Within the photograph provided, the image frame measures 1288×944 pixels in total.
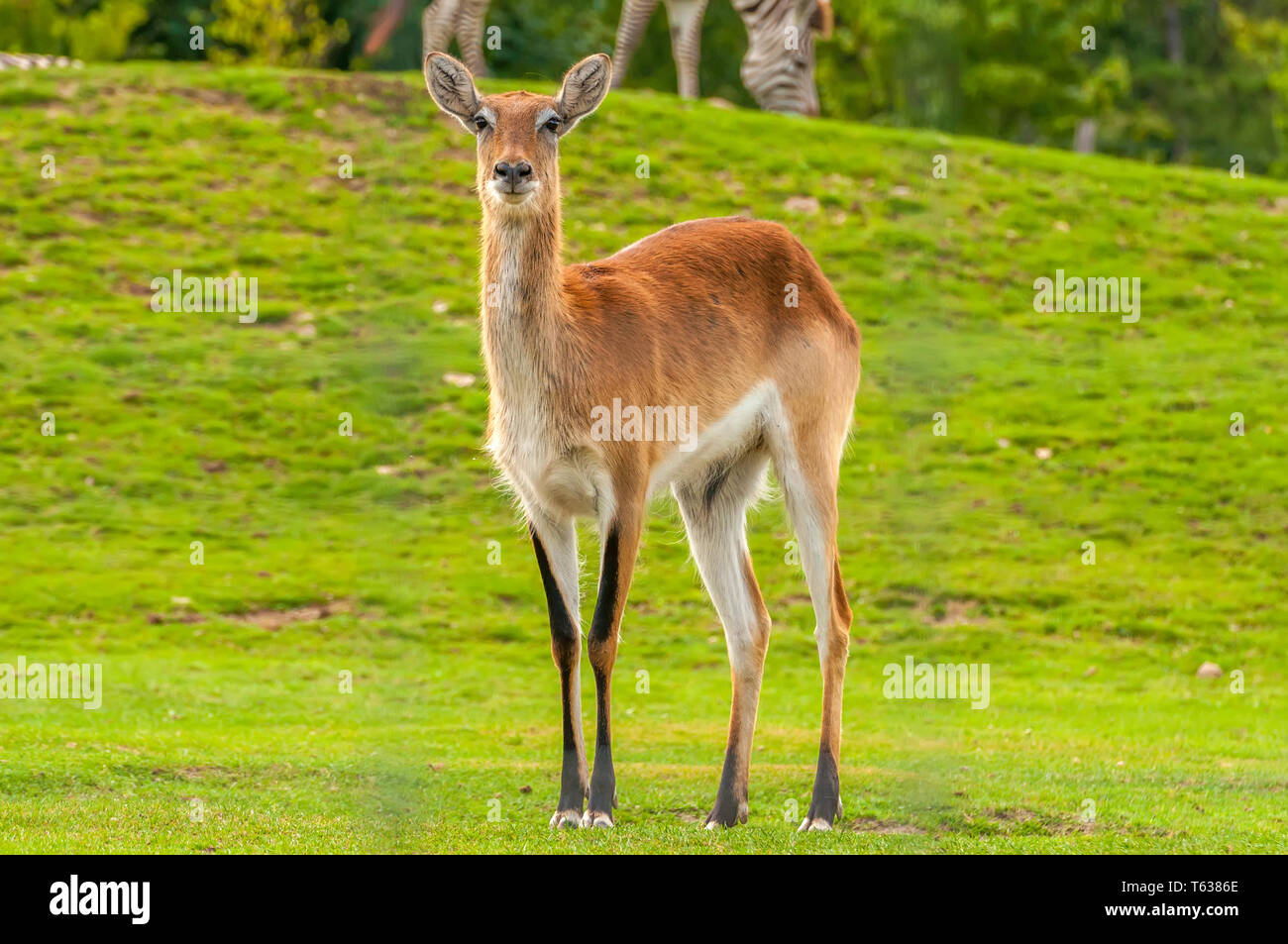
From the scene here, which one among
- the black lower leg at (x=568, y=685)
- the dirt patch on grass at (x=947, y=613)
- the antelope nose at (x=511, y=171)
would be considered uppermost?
the antelope nose at (x=511, y=171)

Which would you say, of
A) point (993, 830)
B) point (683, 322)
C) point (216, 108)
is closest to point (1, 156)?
point (216, 108)

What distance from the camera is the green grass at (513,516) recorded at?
9852mm

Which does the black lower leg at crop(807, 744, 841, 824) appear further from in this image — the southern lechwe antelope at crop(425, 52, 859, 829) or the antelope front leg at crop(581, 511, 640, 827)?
the antelope front leg at crop(581, 511, 640, 827)

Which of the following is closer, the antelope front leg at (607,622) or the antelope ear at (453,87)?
the antelope front leg at (607,622)

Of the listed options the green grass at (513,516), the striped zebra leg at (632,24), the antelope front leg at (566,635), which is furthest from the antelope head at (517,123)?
the striped zebra leg at (632,24)

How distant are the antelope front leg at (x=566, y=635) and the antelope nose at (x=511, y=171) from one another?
1.57 meters

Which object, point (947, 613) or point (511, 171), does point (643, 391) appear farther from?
point (947, 613)

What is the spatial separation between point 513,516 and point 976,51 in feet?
78.6

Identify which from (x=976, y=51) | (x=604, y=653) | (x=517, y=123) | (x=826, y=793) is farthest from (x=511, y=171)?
(x=976, y=51)

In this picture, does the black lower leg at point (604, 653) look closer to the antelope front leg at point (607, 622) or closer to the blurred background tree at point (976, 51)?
the antelope front leg at point (607, 622)

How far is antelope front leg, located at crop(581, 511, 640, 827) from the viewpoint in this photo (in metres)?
7.89

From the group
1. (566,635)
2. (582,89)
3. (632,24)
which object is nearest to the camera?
(566,635)

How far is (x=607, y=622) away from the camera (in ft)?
26.0

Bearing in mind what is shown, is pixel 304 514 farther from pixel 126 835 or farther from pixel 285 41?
pixel 285 41
